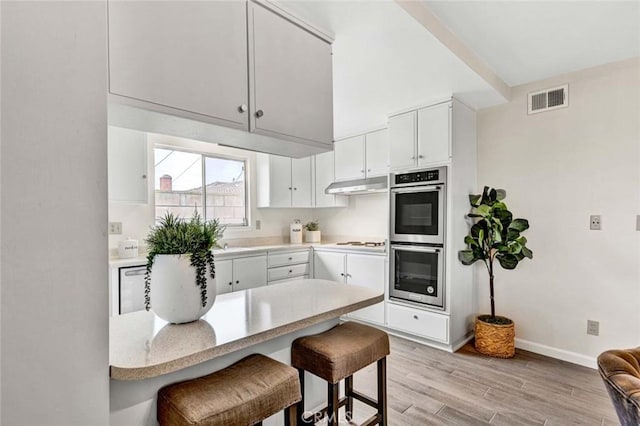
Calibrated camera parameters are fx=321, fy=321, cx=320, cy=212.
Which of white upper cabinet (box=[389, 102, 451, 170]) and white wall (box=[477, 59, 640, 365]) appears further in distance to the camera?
white upper cabinet (box=[389, 102, 451, 170])

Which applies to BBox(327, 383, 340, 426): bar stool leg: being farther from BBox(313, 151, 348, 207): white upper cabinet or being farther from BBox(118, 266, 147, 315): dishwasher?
BBox(313, 151, 348, 207): white upper cabinet

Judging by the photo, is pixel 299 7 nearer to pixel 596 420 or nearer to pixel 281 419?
pixel 281 419

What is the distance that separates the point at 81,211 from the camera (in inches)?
32.1

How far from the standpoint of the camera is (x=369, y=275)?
363 centimetres

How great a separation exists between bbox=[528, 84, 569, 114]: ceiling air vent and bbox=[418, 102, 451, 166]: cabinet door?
825 mm

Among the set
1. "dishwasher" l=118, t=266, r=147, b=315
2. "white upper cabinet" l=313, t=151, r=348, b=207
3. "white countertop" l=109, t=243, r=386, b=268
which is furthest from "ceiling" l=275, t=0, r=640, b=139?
"dishwasher" l=118, t=266, r=147, b=315

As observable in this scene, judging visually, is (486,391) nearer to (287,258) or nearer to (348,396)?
(348,396)

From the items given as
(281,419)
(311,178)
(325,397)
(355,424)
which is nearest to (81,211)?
(281,419)

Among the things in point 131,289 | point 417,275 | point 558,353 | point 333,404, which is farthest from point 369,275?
point 131,289

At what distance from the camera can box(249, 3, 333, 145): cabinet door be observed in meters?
1.43

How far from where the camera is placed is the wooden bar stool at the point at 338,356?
4.59 ft

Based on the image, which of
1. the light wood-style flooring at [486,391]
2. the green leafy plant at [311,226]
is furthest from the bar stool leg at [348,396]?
the green leafy plant at [311,226]

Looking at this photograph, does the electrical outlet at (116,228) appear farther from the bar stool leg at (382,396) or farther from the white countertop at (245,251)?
the bar stool leg at (382,396)

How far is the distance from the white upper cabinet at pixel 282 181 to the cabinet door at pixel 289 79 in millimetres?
2551
